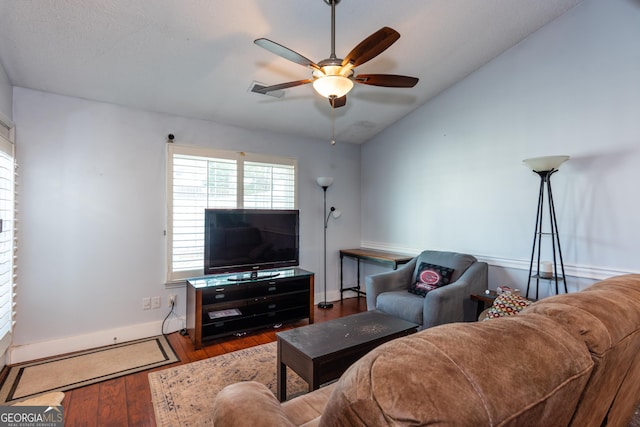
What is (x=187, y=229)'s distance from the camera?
3490 millimetres

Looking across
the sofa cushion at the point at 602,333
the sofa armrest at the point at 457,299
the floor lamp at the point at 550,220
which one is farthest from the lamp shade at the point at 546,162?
the sofa cushion at the point at 602,333

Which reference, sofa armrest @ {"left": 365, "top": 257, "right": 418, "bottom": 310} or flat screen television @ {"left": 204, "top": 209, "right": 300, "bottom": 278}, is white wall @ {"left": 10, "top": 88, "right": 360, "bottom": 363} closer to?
flat screen television @ {"left": 204, "top": 209, "right": 300, "bottom": 278}

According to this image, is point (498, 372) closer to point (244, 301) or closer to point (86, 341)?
point (244, 301)

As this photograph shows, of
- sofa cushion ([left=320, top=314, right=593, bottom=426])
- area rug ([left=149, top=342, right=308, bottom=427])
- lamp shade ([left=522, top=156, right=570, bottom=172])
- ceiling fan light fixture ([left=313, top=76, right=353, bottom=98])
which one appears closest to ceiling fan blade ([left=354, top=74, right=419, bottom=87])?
ceiling fan light fixture ([left=313, top=76, right=353, bottom=98])

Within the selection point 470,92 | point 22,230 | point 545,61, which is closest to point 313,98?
point 470,92

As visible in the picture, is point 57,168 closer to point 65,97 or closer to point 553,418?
point 65,97

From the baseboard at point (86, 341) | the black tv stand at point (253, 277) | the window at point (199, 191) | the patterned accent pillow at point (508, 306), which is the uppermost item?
the window at point (199, 191)

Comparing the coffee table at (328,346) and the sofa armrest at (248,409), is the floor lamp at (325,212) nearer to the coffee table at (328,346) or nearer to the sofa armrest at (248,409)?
the coffee table at (328,346)

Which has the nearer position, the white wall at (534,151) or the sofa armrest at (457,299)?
the white wall at (534,151)

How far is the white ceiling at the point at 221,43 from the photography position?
2.18m

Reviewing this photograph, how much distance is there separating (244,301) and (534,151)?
3350 millimetres

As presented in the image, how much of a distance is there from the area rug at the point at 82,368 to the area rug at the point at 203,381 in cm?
32

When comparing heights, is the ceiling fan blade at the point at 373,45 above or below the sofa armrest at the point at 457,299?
above

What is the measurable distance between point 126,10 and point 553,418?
294 cm
